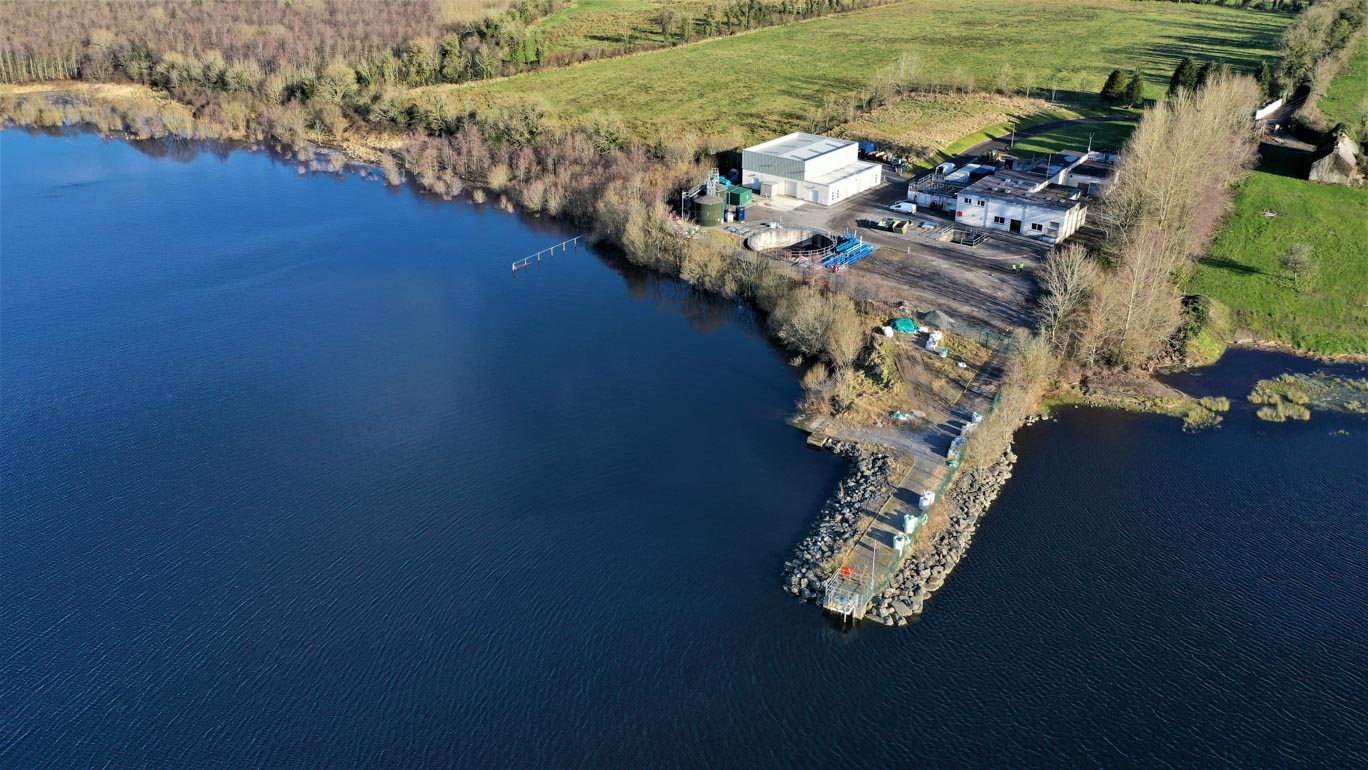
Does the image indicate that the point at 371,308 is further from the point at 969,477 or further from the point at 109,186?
the point at 109,186

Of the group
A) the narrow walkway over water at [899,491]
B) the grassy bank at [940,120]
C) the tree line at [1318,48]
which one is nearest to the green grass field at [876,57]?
the grassy bank at [940,120]

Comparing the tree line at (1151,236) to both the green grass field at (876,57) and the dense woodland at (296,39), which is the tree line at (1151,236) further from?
the dense woodland at (296,39)

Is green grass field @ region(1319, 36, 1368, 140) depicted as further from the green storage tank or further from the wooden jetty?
the wooden jetty

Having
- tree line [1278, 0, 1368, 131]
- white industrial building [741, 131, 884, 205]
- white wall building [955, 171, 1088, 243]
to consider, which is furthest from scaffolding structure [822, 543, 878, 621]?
tree line [1278, 0, 1368, 131]

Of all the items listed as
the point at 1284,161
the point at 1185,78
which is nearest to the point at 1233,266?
the point at 1284,161

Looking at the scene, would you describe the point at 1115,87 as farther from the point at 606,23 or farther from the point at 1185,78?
the point at 606,23

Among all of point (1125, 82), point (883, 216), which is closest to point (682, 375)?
point (883, 216)
